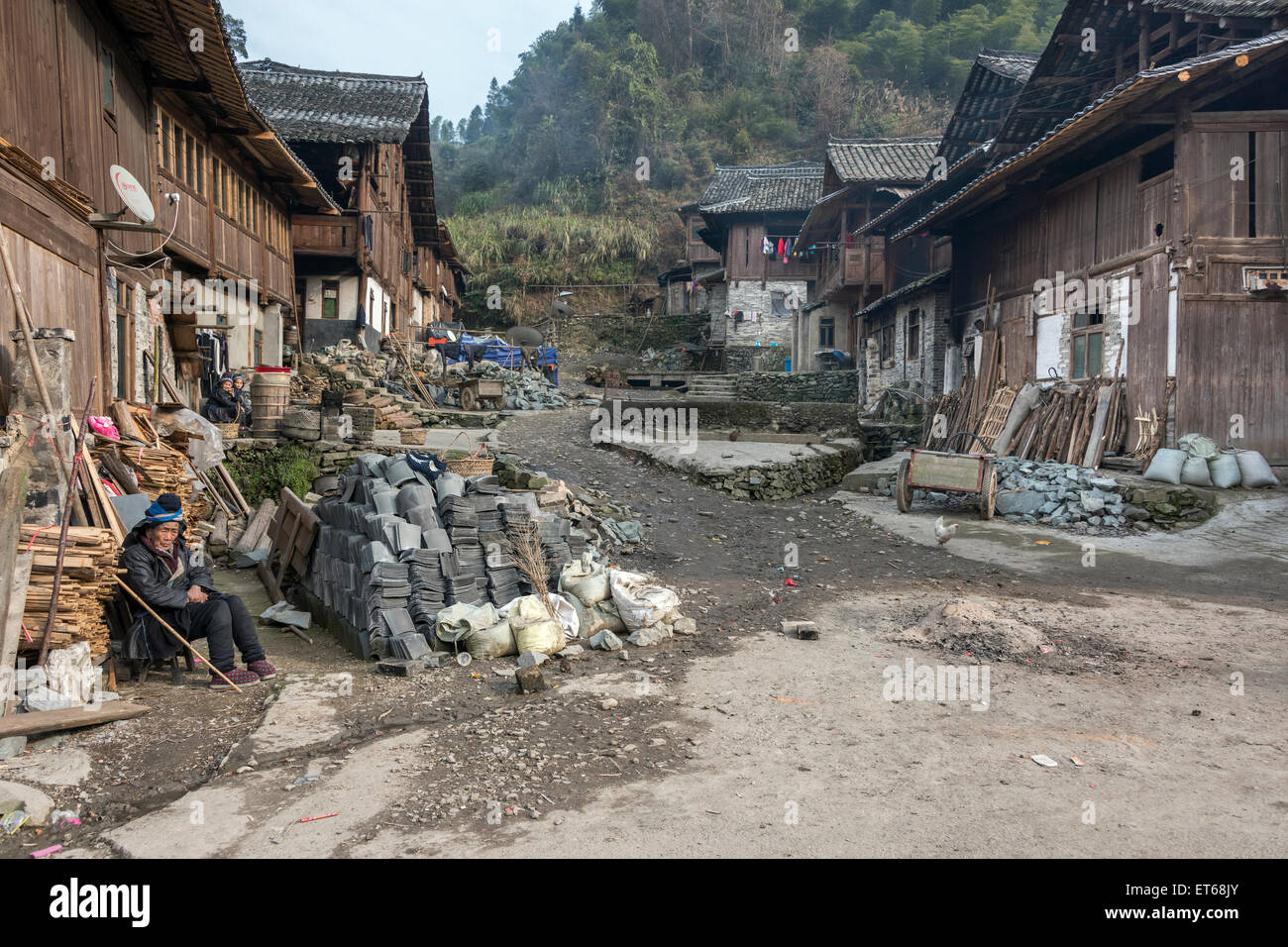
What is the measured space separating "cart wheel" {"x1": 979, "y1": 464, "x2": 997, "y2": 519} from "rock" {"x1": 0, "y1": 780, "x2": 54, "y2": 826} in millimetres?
11044

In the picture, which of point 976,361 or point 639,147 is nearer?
point 976,361

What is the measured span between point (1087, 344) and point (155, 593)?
13.9m

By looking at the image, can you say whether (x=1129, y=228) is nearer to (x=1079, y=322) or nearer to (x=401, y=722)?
(x=1079, y=322)

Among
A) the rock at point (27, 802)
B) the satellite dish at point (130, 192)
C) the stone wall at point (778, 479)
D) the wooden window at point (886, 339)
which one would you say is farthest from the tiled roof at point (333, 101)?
the rock at point (27, 802)

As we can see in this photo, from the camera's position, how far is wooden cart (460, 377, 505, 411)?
20.6m

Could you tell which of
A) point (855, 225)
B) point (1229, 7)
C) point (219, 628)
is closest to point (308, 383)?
point (219, 628)

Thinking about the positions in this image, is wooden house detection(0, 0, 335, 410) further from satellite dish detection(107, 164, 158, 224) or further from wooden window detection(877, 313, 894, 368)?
wooden window detection(877, 313, 894, 368)

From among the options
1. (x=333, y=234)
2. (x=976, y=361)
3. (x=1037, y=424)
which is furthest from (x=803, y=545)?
(x=333, y=234)

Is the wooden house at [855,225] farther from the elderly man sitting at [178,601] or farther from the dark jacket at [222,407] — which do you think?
the elderly man sitting at [178,601]

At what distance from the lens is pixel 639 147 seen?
47.4m

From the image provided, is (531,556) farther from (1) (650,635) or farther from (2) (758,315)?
(2) (758,315)

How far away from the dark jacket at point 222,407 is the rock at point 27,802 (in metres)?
11.4

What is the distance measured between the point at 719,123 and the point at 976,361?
36.9 m

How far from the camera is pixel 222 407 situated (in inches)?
558
